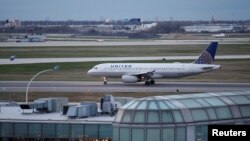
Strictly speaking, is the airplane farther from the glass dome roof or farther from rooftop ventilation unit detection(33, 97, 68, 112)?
the glass dome roof

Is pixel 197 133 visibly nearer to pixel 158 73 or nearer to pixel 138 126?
pixel 138 126

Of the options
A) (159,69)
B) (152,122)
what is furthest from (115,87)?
(152,122)

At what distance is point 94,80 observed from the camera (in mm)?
135375

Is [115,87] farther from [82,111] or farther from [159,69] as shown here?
[82,111]

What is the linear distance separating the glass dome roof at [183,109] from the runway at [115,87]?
60918 millimetres

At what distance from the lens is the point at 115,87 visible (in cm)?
11981

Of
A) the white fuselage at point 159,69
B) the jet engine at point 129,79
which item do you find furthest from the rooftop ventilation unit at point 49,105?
the white fuselage at point 159,69

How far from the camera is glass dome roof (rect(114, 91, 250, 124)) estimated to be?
44.3 m

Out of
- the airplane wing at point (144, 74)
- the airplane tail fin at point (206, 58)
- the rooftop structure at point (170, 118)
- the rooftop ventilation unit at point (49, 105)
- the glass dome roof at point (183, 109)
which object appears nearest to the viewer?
the rooftop structure at point (170, 118)

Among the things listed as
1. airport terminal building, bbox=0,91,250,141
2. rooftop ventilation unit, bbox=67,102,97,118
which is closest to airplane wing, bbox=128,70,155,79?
rooftop ventilation unit, bbox=67,102,97,118

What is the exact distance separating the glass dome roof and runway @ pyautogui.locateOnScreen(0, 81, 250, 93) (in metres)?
60.9

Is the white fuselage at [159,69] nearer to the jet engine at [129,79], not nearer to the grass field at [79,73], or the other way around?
the jet engine at [129,79]

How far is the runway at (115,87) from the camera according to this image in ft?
371

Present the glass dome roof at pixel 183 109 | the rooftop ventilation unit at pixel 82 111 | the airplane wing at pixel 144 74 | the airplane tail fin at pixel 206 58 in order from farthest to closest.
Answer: the airplane tail fin at pixel 206 58, the airplane wing at pixel 144 74, the rooftop ventilation unit at pixel 82 111, the glass dome roof at pixel 183 109
